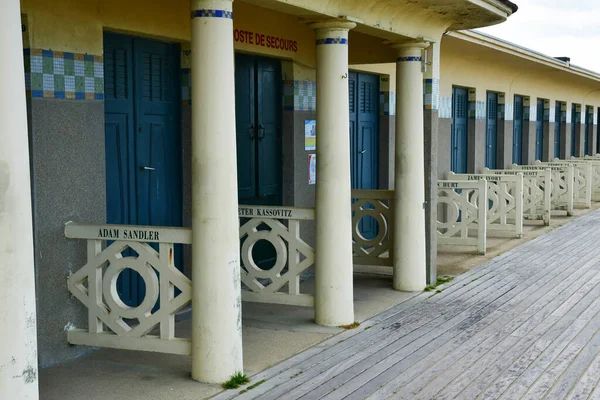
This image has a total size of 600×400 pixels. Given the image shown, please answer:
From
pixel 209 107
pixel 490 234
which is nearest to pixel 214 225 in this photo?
pixel 209 107

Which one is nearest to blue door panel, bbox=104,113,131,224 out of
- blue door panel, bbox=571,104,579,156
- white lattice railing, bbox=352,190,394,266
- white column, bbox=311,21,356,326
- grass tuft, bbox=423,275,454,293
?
white column, bbox=311,21,356,326

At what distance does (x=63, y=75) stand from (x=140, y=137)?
1.30m

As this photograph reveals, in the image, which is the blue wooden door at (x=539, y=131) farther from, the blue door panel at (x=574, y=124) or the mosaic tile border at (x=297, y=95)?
the mosaic tile border at (x=297, y=95)

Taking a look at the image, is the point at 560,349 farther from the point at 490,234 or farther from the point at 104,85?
the point at 490,234

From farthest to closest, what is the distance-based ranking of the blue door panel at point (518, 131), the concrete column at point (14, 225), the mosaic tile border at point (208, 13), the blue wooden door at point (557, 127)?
the blue wooden door at point (557, 127)
the blue door panel at point (518, 131)
the mosaic tile border at point (208, 13)
the concrete column at point (14, 225)

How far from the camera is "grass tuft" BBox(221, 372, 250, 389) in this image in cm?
568

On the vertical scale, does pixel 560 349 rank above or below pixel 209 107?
below

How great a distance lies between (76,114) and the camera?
6348mm

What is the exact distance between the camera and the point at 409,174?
8883 millimetres

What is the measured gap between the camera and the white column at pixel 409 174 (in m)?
8.84

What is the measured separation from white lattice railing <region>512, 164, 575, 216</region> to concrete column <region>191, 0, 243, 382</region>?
40.6 ft

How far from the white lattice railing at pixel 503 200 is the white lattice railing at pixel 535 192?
5.62 feet

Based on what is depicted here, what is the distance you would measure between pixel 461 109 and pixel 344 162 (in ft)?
27.6

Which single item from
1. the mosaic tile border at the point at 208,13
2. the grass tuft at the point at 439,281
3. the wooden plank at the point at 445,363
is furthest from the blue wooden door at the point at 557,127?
the mosaic tile border at the point at 208,13
